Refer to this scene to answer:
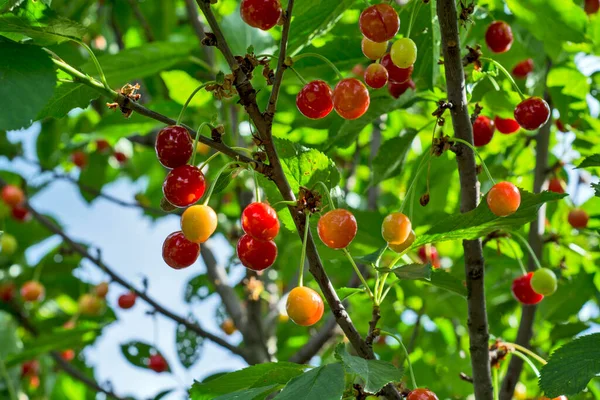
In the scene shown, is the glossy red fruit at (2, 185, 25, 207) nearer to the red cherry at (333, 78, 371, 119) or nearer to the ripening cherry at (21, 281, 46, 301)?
the ripening cherry at (21, 281, 46, 301)

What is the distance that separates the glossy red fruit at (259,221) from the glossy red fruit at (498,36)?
1130 mm

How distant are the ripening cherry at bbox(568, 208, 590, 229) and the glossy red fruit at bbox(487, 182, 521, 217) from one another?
1.51m

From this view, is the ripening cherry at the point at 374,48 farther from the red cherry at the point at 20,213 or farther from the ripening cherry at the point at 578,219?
the red cherry at the point at 20,213

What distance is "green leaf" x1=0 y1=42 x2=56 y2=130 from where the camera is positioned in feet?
3.91

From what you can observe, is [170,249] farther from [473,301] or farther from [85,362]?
[85,362]

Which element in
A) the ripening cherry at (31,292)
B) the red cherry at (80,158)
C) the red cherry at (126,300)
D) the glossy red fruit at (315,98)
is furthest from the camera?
the red cherry at (80,158)

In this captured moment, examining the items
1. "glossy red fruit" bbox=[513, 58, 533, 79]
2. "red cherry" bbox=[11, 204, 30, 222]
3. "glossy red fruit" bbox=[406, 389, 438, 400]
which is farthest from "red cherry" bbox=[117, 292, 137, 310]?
"glossy red fruit" bbox=[406, 389, 438, 400]

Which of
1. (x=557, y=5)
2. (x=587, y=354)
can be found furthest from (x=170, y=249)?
(x=557, y=5)

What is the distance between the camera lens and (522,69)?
9.25 ft

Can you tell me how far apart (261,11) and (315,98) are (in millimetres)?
260

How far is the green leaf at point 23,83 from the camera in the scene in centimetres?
119

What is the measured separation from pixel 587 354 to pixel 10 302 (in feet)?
13.6

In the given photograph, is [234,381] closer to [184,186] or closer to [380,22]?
[184,186]

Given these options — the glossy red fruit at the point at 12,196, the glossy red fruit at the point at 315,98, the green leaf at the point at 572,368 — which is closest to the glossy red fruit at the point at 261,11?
the glossy red fruit at the point at 315,98
